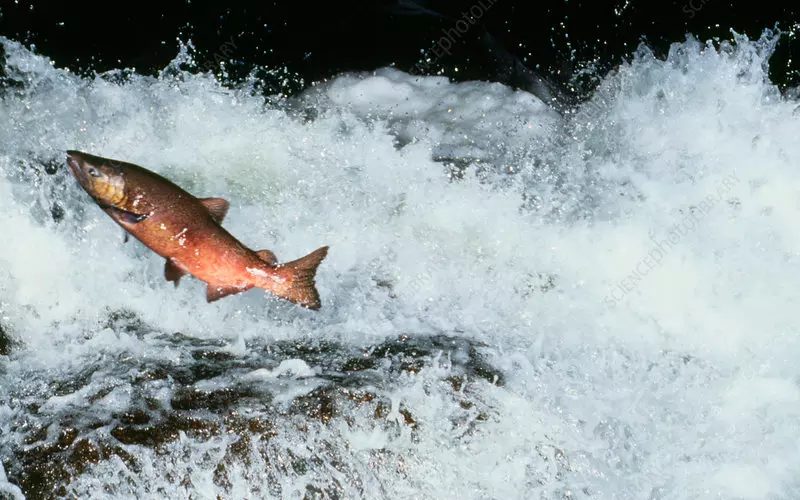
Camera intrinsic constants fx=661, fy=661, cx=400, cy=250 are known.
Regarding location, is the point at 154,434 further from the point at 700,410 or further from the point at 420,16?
the point at 420,16

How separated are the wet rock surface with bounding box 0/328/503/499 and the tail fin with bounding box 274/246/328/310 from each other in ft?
1.51

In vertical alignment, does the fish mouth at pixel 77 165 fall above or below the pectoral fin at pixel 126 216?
above

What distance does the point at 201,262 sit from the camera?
108 inches

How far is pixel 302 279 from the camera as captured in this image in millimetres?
2795

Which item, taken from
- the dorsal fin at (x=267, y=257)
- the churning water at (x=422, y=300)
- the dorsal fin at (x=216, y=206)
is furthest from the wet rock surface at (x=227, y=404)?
the dorsal fin at (x=216, y=206)

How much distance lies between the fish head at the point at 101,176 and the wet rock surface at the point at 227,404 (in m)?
0.85

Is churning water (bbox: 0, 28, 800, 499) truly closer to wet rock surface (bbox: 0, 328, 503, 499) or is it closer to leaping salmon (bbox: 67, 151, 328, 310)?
wet rock surface (bbox: 0, 328, 503, 499)

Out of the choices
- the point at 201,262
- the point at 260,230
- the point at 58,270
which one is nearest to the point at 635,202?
the point at 260,230

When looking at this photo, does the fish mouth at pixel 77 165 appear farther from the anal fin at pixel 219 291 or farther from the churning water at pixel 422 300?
the churning water at pixel 422 300

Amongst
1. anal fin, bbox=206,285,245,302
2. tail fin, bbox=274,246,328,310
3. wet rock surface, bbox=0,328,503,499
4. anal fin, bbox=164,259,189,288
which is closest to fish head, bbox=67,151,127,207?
anal fin, bbox=164,259,189,288

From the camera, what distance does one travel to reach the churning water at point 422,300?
9.32ft

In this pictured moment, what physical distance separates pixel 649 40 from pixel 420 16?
1875mm

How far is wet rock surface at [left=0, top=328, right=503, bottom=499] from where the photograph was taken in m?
2.70

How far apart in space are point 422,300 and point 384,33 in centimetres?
264
